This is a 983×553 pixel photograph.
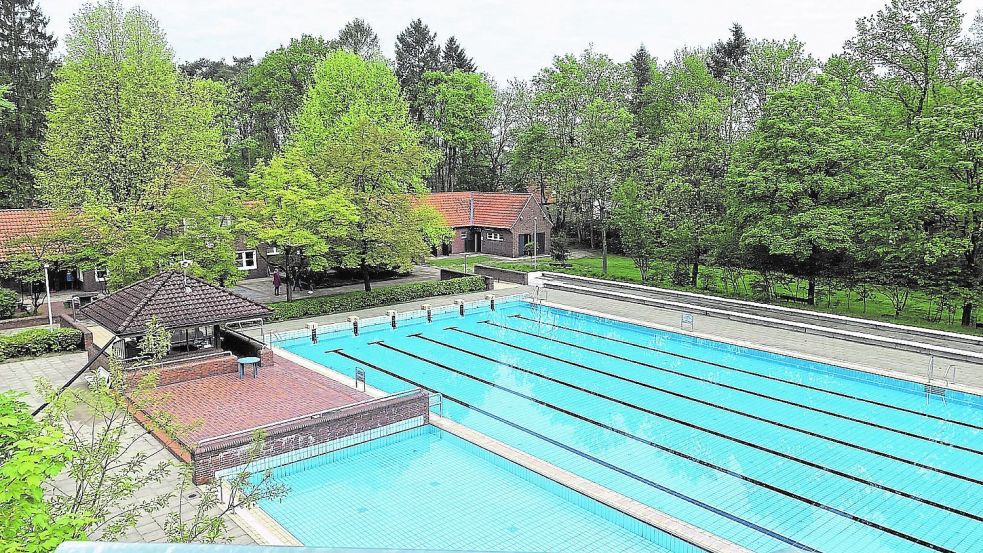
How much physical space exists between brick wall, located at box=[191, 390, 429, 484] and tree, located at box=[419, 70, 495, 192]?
37.5 metres

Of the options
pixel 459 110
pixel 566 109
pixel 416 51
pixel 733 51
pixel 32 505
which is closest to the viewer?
pixel 32 505

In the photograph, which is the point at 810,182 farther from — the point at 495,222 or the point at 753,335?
the point at 495,222

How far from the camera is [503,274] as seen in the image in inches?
1368

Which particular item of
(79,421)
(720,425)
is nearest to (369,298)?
(79,421)

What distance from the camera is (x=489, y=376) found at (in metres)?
19.7

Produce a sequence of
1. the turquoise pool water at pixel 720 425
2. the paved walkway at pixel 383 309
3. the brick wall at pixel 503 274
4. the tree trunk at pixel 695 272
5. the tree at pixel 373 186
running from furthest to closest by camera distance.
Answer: the brick wall at pixel 503 274
the tree trunk at pixel 695 272
the tree at pixel 373 186
the paved walkway at pixel 383 309
the turquoise pool water at pixel 720 425

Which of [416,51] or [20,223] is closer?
[20,223]

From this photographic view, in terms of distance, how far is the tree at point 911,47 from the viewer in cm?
2927

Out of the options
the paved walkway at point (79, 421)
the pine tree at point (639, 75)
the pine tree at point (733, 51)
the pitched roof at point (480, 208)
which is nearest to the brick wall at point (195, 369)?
the paved walkway at point (79, 421)

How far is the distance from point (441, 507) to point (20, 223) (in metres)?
26.7

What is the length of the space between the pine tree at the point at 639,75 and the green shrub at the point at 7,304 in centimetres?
4366

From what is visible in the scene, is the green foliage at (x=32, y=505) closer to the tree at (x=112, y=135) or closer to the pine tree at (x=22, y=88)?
the tree at (x=112, y=135)

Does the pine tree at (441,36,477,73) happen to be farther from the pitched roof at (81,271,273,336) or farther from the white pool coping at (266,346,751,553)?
the white pool coping at (266,346,751,553)

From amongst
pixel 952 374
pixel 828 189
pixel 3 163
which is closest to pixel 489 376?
pixel 952 374
